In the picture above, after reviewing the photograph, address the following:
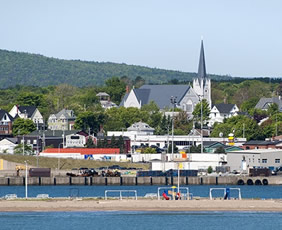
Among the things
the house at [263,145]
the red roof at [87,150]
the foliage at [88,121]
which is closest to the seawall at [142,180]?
the house at [263,145]

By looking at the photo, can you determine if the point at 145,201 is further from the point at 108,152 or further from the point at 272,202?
the point at 108,152

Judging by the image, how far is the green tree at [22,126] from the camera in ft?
613

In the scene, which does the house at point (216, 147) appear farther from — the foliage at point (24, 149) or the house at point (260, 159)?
the foliage at point (24, 149)

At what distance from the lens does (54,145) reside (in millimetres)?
176250

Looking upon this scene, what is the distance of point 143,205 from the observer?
8356 cm

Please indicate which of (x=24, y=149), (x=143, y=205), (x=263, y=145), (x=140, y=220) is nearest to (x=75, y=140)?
(x=24, y=149)

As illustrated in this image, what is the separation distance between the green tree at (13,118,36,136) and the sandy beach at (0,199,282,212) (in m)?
103

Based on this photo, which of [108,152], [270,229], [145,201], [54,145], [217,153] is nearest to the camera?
[270,229]

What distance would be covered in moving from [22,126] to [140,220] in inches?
4371

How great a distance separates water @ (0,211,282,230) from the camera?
7594cm

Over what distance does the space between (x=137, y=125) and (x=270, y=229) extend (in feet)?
394

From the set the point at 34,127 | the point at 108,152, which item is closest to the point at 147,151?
the point at 108,152

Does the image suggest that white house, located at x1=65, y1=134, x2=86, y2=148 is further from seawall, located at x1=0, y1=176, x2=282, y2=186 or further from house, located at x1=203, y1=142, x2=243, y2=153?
seawall, located at x1=0, y1=176, x2=282, y2=186

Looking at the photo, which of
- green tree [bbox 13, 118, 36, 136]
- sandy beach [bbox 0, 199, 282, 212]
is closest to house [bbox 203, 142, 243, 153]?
green tree [bbox 13, 118, 36, 136]
